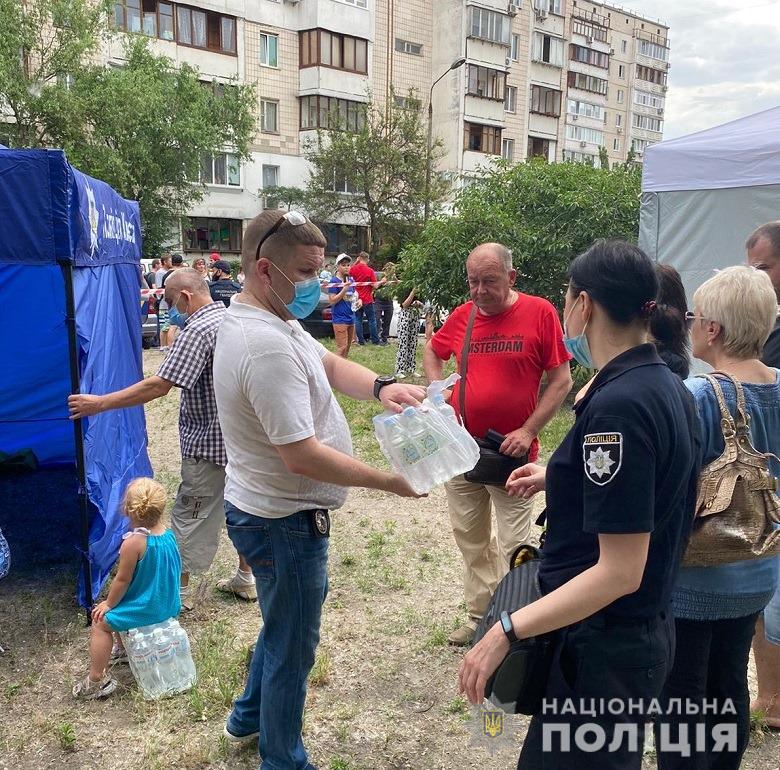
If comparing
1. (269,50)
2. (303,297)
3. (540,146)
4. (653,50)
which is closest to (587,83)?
(540,146)

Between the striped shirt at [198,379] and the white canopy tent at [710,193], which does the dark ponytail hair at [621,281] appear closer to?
the striped shirt at [198,379]

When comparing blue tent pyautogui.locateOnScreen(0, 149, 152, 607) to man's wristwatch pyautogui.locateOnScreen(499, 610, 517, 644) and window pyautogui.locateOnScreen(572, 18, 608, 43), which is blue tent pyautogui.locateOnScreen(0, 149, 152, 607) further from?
window pyautogui.locateOnScreen(572, 18, 608, 43)

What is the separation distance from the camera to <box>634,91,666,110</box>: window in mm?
57938

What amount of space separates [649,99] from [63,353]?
6398 centimetres

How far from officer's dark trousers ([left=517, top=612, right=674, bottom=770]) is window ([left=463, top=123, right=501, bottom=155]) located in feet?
121

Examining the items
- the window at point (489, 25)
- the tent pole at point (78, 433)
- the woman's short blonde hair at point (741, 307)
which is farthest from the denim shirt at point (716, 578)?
the window at point (489, 25)

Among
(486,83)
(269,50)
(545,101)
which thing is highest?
(545,101)

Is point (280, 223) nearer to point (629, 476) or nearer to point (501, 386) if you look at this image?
point (629, 476)

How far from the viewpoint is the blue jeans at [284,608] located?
2.32 metres

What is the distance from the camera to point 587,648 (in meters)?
1.69

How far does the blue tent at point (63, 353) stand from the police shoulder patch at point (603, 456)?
9.64 ft

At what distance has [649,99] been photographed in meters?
59.1

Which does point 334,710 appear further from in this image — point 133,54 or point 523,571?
point 133,54

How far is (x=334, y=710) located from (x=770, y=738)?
1865 millimetres
